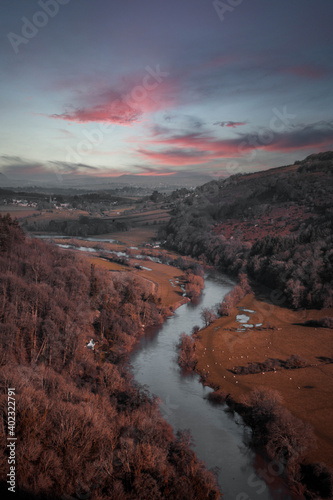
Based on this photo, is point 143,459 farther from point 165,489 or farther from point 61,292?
point 61,292

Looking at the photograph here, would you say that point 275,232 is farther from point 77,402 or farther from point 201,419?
point 77,402

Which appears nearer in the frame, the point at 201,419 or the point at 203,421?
the point at 203,421

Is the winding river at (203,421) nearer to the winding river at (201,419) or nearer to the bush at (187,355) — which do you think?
the winding river at (201,419)

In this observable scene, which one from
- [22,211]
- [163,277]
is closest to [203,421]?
[163,277]

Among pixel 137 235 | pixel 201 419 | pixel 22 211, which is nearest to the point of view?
pixel 201 419

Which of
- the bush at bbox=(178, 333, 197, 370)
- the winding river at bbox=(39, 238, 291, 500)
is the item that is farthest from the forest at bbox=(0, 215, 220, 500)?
the bush at bbox=(178, 333, 197, 370)

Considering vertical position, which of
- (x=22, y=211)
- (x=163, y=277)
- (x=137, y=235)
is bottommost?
(x=163, y=277)

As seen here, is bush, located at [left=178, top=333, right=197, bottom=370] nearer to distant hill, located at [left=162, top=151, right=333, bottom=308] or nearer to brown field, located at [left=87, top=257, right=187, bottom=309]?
brown field, located at [left=87, top=257, right=187, bottom=309]
